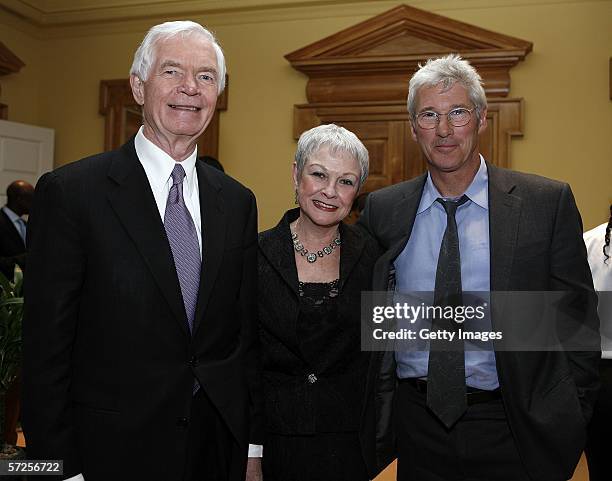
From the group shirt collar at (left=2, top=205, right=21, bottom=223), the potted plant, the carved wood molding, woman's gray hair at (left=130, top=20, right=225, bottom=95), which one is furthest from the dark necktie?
the carved wood molding

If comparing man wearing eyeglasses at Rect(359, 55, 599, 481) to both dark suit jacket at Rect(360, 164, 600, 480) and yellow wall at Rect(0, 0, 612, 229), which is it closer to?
dark suit jacket at Rect(360, 164, 600, 480)

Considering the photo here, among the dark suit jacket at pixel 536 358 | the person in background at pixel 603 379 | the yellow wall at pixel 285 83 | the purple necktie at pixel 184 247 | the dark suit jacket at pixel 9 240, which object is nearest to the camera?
the purple necktie at pixel 184 247

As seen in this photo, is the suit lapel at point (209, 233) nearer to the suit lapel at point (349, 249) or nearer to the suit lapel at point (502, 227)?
the suit lapel at point (349, 249)

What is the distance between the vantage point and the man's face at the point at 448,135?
6.47 feet

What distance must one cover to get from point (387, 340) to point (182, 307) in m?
0.70

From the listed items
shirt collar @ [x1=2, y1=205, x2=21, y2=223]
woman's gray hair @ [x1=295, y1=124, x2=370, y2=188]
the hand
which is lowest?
the hand

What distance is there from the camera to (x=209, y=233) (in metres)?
1.65

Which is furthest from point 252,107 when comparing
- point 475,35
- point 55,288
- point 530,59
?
point 55,288

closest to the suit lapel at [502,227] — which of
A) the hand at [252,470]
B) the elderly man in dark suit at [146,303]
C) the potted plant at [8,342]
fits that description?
the elderly man in dark suit at [146,303]

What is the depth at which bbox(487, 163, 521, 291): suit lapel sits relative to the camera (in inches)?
73.1

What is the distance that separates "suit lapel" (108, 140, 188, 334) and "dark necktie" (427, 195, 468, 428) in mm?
737

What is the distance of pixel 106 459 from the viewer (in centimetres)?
153

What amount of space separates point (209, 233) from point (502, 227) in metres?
0.82

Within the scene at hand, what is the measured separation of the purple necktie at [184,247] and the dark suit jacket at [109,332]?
0.03 meters
